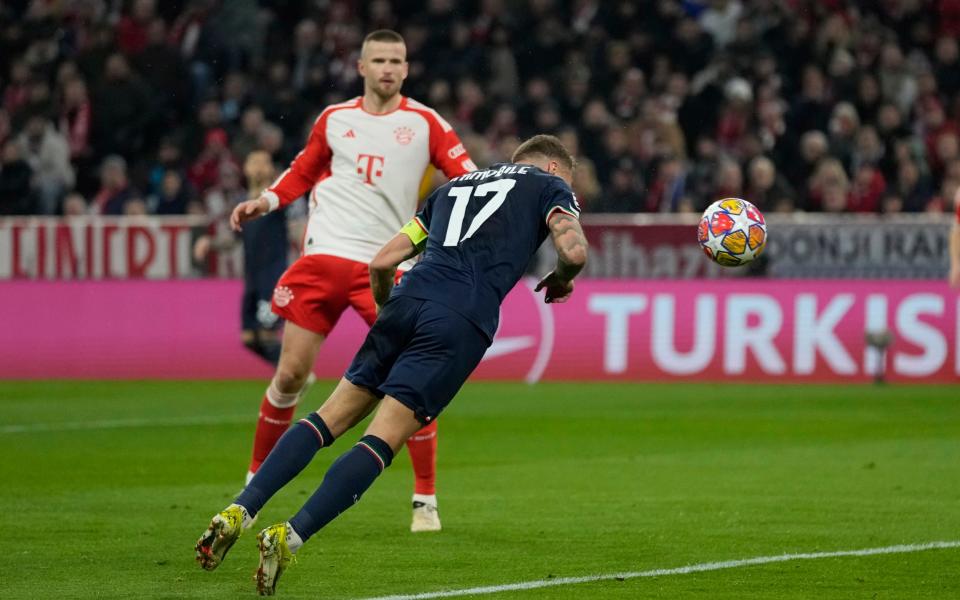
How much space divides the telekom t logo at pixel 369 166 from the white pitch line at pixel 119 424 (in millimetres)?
5697

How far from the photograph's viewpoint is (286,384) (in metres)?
8.60

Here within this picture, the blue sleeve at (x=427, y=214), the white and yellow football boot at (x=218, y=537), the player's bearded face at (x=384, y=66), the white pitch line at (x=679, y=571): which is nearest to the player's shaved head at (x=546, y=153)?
the blue sleeve at (x=427, y=214)

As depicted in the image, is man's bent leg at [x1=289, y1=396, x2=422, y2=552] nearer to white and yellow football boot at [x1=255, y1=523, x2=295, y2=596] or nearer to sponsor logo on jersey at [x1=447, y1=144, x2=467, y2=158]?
white and yellow football boot at [x1=255, y1=523, x2=295, y2=596]

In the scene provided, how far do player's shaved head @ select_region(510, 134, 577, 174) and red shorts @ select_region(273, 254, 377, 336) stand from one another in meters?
1.84

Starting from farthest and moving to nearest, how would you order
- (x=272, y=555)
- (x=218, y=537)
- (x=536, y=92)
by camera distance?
(x=536, y=92), (x=218, y=537), (x=272, y=555)

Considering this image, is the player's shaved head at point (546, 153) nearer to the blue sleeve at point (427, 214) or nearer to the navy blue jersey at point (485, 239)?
the navy blue jersey at point (485, 239)

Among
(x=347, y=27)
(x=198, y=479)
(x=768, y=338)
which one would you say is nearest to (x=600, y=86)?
(x=347, y=27)

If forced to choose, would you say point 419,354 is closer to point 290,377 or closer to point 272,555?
point 272,555

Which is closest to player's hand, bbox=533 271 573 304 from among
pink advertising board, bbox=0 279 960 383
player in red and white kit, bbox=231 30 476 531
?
player in red and white kit, bbox=231 30 476 531

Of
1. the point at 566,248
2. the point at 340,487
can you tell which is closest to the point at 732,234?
the point at 566,248

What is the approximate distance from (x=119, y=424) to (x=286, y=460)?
25.3ft

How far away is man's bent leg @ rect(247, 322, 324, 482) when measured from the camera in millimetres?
8570

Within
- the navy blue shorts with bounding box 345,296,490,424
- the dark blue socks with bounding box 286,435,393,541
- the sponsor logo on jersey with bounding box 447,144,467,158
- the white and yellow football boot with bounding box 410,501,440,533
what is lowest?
the white and yellow football boot with bounding box 410,501,440,533

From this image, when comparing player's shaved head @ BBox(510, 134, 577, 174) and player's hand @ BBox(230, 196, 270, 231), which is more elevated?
player's shaved head @ BBox(510, 134, 577, 174)
